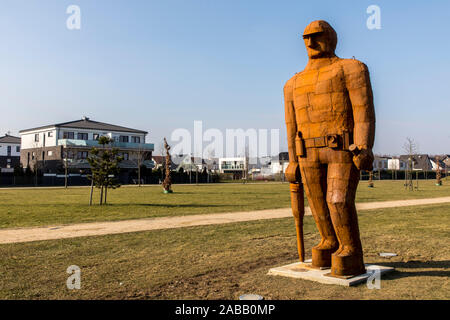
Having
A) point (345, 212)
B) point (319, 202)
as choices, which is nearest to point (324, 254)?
point (319, 202)

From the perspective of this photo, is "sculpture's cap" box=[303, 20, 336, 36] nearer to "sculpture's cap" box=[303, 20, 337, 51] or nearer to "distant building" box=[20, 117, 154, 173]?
"sculpture's cap" box=[303, 20, 337, 51]

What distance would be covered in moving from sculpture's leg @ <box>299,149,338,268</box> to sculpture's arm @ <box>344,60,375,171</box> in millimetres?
669

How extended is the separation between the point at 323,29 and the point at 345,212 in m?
2.81

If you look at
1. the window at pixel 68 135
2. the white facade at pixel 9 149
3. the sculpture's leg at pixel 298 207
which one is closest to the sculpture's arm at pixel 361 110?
the sculpture's leg at pixel 298 207

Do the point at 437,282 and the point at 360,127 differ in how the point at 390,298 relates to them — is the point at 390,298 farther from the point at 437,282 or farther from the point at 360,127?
the point at 360,127

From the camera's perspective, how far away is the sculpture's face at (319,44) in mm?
6449

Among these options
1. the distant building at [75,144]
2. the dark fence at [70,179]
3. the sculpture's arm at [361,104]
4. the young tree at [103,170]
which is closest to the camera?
the sculpture's arm at [361,104]

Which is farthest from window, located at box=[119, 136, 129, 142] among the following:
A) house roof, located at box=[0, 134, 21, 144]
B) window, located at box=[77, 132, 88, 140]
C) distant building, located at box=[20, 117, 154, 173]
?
house roof, located at box=[0, 134, 21, 144]

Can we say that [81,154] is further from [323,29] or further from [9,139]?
[323,29]

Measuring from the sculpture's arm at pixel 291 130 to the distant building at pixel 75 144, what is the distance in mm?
52086

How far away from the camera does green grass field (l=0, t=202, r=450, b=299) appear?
5457 millimetres

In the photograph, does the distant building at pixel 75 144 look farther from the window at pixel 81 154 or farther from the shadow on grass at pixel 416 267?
the shadow on grass at pixel 416 267
